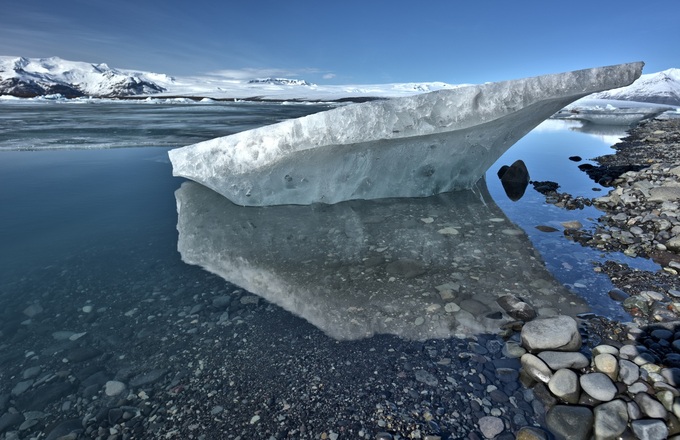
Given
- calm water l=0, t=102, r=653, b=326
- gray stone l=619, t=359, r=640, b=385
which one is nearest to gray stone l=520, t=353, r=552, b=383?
gray stone l=619, t=359, r=640, b=385

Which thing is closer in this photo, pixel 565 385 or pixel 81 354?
pixel 565 385

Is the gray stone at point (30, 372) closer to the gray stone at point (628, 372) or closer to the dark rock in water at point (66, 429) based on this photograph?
the dark rock in water at point (66, 429)

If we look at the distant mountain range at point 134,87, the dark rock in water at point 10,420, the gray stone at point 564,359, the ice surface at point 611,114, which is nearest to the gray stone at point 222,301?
the dark rock in water at point 10,420

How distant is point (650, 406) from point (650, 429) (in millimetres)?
158

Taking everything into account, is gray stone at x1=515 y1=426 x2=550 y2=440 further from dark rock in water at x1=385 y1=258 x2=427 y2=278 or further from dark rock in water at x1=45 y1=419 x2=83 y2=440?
dark rock in water at x1=45 y1=419 x2=83 y2=440

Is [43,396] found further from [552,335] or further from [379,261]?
[552,335]

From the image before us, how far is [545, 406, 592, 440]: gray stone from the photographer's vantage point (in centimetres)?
167

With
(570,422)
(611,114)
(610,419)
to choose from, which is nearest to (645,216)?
(610,419)

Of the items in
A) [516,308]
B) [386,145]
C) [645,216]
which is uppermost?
[386,145]

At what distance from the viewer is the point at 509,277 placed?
3.18 meters

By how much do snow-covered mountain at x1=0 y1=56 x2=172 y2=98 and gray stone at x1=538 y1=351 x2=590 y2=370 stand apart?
119038mm

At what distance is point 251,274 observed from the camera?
3352 millimetres

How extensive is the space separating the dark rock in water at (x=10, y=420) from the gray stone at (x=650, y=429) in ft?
10.0

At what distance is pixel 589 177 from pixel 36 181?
10680 millimetres
